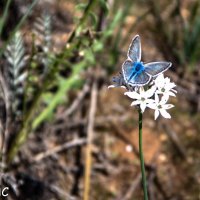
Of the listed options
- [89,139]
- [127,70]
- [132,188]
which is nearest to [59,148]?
[89,139]

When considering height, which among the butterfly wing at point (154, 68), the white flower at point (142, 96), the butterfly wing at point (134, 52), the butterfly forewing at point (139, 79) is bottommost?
the white flower at point (142, 96)

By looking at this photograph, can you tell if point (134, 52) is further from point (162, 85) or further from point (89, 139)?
point (89, 139)

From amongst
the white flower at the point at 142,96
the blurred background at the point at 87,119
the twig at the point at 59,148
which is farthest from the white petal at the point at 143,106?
the twig at the point at 59,148

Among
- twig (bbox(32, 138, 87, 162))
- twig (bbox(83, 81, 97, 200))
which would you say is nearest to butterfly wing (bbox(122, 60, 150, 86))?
twig (bbox(83, 81, 97, 200))

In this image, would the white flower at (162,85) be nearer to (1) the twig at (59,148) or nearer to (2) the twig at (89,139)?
(2) the twig at (89,139)

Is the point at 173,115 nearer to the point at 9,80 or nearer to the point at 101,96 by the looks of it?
the point at 101,96

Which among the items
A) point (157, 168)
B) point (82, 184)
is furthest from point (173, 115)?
point (82, 184)
